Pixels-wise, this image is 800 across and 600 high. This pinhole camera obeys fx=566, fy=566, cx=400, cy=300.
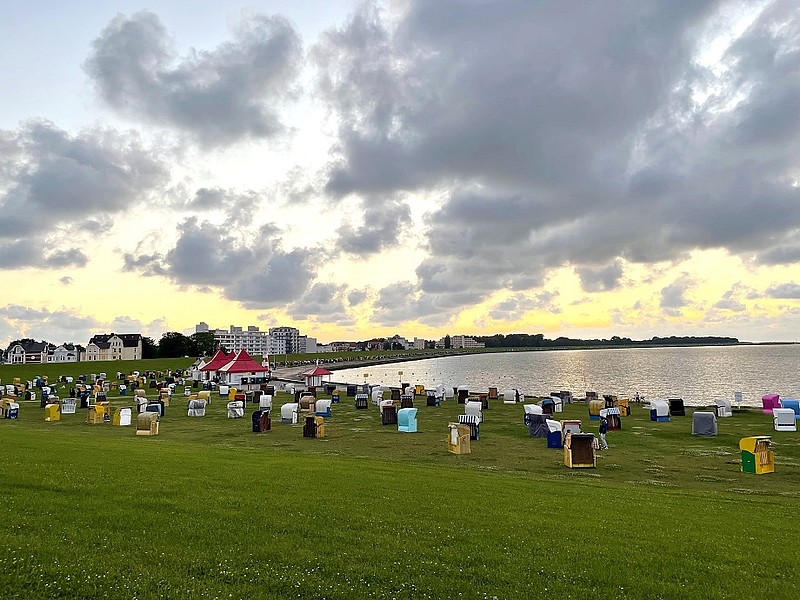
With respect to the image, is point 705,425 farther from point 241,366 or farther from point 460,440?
point 241,366

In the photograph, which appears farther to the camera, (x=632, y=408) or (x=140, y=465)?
(x=632, y=408)

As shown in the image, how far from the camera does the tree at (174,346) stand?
151 meters

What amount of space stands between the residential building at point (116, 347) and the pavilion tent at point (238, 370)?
4082 inches

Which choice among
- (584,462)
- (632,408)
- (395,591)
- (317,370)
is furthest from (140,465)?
(317,370)

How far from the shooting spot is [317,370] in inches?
2266

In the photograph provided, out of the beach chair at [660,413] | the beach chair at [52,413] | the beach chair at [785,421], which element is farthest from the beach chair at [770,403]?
the beach chair at [52,413]

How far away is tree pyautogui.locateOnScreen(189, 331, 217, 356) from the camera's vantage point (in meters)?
154

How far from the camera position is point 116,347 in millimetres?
157625

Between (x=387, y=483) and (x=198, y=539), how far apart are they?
17.7 feet

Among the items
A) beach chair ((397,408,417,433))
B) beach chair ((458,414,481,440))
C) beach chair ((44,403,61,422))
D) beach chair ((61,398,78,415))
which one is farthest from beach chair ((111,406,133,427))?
beach chair ((458,414,481,440))

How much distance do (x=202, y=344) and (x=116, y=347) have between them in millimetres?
24163

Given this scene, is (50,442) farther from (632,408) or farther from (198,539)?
(632,408)

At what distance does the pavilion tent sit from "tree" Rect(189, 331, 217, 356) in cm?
8980

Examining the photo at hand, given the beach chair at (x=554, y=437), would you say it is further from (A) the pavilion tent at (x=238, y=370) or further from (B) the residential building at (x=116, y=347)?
(B) the residential building at (x=116, y=347)
